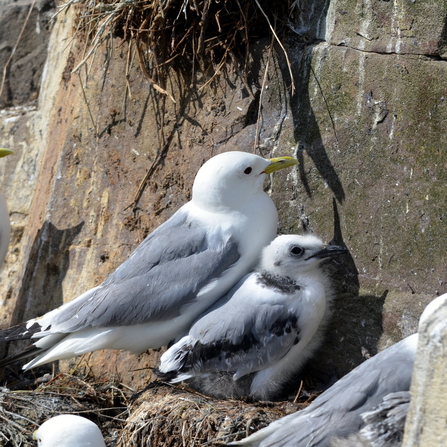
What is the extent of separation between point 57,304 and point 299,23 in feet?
7.38

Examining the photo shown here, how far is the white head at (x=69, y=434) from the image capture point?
10.3ft

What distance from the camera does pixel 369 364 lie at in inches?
115

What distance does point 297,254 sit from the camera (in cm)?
349

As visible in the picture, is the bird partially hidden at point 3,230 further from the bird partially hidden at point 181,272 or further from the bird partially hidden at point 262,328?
the bird partially hidden at point 262,328

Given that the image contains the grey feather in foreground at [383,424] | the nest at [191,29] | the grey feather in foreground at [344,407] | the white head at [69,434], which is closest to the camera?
the grey feather in foreground at [383,424]

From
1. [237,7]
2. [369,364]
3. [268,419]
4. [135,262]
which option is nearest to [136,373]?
[135,262]

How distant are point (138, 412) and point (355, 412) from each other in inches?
48.0

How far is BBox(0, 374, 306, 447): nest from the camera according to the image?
3189 millimetres

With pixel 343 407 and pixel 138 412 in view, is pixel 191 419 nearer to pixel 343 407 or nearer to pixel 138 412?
pixel 138 412

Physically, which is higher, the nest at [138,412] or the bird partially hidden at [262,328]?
the bird partially hidden at [262,328]

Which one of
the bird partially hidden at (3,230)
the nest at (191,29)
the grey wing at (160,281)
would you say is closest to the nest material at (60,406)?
the grey wing at (160,281)

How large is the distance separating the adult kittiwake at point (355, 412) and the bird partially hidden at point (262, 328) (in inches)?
22.0

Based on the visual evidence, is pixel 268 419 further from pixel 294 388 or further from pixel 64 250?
pixel 64 250

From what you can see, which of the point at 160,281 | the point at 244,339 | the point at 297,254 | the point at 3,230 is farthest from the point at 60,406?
the point at 297,254
